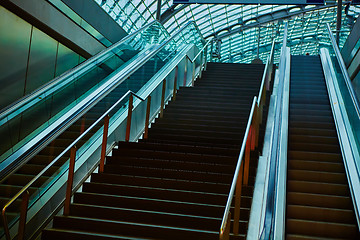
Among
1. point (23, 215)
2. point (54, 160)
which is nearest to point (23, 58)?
point (54, 160)

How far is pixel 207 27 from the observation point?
3002 cm

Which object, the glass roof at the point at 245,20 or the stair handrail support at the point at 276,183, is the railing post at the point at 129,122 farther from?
the glass roof at the point at 245,20

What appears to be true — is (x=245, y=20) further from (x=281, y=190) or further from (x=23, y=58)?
(x=281, y=190)

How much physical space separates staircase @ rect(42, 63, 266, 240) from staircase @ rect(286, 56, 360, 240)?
67 cm

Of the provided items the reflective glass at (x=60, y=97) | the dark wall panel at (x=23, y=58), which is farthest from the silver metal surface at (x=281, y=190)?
the dark wall panel at (x=23, y=58)

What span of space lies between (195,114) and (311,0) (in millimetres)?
3887

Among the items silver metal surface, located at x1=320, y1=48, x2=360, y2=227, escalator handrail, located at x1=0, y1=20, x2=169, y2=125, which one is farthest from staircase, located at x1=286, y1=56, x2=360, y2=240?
escalator handrail, located at x1=0, y1=20, x2=169, y2=125

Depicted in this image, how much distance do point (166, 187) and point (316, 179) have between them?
216cm

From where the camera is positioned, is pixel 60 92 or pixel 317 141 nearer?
pixel 60 92

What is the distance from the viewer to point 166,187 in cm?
497

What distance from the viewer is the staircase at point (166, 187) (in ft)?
13.4

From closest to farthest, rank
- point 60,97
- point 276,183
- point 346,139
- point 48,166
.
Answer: point 276,183 < point 48,166 < point 60,97 < point 346,139

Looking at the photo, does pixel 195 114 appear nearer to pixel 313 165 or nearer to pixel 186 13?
pixel 313 165

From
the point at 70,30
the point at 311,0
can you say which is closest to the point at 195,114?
the point at 70,30
